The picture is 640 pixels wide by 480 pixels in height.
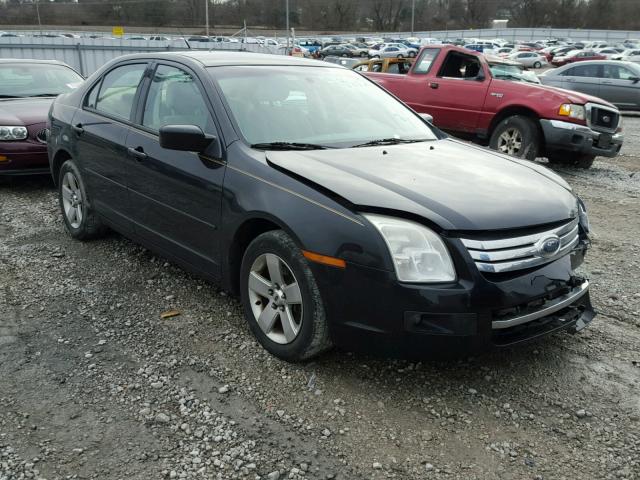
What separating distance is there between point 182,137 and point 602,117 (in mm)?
7041

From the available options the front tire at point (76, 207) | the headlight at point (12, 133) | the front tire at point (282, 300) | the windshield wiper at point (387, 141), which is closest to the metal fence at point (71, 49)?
the headlight at point (12, 133)

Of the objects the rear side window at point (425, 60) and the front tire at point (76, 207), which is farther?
the rear side window at point (425, 60)

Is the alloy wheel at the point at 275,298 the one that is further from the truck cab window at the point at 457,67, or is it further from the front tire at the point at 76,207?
the truck cab window at the point at 457,67

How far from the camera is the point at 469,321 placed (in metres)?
2.66

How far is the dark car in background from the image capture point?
260 inches

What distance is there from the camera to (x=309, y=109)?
12.5 feet

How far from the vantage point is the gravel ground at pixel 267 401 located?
8.12 ft

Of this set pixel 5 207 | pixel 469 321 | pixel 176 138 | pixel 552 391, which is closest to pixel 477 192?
pixel 469 321

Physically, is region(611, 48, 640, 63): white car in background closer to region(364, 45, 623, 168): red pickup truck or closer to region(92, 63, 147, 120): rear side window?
region(364, 45, 623, 168): red pickup truck

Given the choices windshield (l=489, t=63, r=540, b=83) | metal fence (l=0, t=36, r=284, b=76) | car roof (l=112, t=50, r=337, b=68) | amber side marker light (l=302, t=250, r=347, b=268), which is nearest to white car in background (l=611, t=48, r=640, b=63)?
metal fence (l=0, t=36, r=284, b=76)

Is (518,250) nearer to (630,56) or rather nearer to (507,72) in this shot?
(507,72)

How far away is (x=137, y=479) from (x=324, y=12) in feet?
348

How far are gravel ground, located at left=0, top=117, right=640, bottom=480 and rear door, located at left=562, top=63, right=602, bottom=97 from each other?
13.2 m

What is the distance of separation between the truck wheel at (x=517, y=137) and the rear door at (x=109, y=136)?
18.3ft
